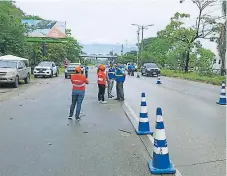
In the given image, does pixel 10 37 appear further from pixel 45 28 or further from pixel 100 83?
pixel 100 83

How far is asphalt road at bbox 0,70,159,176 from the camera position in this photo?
5.49 metres

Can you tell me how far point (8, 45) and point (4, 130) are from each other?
27481 millimetres

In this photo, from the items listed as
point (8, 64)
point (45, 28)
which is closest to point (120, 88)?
point (8, 64)

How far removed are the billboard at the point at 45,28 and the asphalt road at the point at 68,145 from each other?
1602 inches

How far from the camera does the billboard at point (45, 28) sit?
50259 mm

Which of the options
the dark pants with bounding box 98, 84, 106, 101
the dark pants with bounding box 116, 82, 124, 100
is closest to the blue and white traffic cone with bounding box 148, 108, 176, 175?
the dark pants with bounding box 98, 84, 106, 101

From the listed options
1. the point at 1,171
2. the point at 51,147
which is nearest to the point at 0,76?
the point at 51,147

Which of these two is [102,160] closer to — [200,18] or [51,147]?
[51,147]

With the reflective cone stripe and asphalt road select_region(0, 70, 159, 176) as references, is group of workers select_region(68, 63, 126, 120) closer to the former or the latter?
asphalt road select_region(0, 70, 159, 176)

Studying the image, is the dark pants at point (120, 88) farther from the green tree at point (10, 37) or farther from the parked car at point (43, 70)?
the parked car at point (43, 70)

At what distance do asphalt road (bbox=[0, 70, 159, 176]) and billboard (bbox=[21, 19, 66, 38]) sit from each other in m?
40.7

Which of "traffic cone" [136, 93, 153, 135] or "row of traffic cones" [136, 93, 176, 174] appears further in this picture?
"traffic cone" [136, 93, 153, 135]

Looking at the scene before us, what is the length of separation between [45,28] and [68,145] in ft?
151

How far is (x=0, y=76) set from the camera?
20.7m
